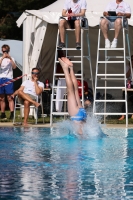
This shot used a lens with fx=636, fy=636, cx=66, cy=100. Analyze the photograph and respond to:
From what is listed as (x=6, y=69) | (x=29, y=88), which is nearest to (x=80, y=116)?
(x=29, y=88)

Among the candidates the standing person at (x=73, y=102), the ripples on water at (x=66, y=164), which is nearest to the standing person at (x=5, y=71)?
the ripples on water at (x=66, y=164)

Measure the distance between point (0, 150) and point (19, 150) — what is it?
297mm

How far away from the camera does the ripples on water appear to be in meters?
6.34

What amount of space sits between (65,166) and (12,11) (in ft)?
74.2

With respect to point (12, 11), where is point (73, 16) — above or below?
below

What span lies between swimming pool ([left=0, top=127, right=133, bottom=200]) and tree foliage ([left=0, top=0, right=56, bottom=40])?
1707 centimetres

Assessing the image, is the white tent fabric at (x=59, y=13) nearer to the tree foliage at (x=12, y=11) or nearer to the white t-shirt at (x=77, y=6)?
the white t-shirt at (x=77, y=6)

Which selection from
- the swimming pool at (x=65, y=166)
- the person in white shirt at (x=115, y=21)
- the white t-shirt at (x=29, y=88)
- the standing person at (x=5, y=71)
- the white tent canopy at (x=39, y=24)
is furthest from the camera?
the standing person at (x=5, y=71)

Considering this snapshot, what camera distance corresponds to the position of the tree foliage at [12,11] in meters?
28.7

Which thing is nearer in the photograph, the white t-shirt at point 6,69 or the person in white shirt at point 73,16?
the person in white shirt at point 73,16

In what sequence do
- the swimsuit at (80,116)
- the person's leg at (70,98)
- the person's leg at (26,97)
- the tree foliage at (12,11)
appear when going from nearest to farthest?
1. the swimsuit at (80,116)
2. the person's leg at (70,98)
3. the person's leg at (26,97)
4. the tree foliage at (12,11)

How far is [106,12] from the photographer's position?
14.6 metres

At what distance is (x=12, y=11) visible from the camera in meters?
30.0

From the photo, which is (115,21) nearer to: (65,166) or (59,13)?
(59,13)
